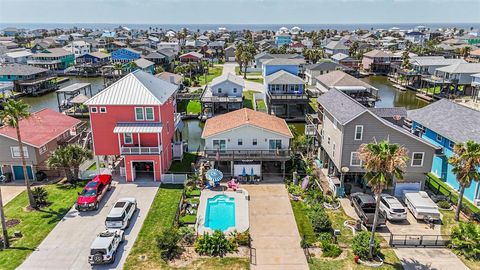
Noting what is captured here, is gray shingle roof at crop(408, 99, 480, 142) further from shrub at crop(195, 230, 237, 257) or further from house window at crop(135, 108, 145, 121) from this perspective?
house window at crop(135, 108, 145, 121)

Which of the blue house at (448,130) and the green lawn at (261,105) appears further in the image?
the green lawn at (261,105)

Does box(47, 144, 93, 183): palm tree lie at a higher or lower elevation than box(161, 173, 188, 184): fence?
higher

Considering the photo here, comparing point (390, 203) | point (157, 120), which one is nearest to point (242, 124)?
point (157, 120)

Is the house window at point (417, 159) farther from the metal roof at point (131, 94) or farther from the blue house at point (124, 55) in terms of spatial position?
the blue house at point (124, 55)

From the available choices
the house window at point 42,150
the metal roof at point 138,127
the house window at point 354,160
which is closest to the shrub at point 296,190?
the house window at point 354,160

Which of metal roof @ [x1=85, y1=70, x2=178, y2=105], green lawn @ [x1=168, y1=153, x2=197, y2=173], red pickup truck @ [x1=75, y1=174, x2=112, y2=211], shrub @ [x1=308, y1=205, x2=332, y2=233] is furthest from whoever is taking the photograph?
green lawn @ [x1=168, y1=153, x2=197, y2=173]

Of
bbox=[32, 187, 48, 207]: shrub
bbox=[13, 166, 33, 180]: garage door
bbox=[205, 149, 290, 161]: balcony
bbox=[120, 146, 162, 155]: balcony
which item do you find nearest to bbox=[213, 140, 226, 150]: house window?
bbox=[205, 149, 290, 161]: balcony
